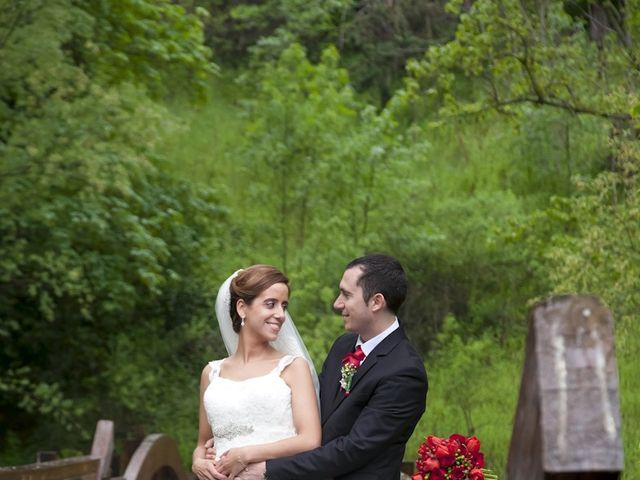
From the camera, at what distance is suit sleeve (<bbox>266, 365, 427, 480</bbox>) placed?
416 cm

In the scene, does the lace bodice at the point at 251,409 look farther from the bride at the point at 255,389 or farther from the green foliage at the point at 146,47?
the green foliage at the point at 146,47

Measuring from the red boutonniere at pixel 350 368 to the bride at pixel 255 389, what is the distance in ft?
0.58

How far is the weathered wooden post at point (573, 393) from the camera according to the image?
66.3 inches

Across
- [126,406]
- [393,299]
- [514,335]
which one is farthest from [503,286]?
[393,299]

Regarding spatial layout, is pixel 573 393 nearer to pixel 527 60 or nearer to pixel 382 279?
pixel 382 279

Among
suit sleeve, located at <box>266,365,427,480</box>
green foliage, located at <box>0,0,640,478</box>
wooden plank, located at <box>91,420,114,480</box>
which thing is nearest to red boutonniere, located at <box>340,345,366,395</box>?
suit sleeve, located at <box>266,365,427,480</box>

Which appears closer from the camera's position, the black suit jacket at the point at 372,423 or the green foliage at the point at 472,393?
the black suit jacket at the point at 372,423

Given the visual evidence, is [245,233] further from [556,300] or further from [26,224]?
[556,300]

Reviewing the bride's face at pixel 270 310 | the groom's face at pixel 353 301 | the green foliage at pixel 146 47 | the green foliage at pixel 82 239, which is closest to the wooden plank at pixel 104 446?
the green foliage at pixel 82 239

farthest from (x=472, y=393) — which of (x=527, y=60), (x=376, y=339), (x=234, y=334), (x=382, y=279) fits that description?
(x=382, y=279)

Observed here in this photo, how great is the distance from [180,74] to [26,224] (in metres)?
3.90

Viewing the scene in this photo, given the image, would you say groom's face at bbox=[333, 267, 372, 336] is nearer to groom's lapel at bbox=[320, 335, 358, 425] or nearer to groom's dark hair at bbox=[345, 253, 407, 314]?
groom's dark hair at bbox=[345, 253, 407, 314]

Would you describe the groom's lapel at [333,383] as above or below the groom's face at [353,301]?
below

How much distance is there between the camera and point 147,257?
13.6 metres
